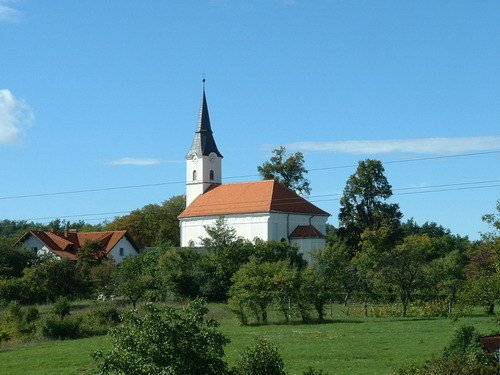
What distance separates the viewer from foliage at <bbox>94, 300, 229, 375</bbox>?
52.7 ft

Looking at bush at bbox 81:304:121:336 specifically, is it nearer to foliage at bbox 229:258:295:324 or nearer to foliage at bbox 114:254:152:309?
foliage at bbox 114:254:152:309

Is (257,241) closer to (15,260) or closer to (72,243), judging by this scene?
(72,243)

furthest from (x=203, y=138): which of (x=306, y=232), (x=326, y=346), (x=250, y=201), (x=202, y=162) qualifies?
(x=326, y=346)

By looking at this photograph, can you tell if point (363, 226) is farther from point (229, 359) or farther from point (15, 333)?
point (229, 359)

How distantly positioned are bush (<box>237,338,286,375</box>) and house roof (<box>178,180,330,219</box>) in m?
61.8

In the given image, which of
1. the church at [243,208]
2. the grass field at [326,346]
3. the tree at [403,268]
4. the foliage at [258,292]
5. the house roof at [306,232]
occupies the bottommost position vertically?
the grass field at [326,346]

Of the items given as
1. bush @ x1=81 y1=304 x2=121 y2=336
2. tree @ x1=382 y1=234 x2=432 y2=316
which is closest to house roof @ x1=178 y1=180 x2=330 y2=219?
tree @ x1=382 y1=234 x2=432 y2=316

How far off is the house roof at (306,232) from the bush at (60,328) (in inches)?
1547

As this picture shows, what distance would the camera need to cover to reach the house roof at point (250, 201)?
80562 millimetres

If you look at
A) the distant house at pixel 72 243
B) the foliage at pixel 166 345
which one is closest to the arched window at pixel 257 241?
the distant house at pixel 72 243

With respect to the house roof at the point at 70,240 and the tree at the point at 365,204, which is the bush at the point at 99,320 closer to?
the house roof at the point at 70,240

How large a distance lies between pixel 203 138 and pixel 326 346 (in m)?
60.3

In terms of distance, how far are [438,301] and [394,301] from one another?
168 inches

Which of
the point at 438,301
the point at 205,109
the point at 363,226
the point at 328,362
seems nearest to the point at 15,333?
the point at 328,362
